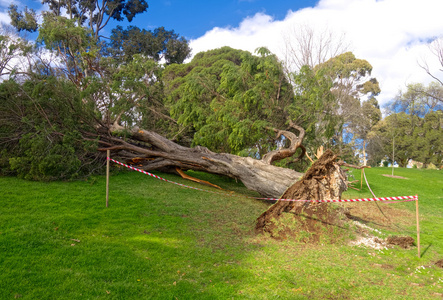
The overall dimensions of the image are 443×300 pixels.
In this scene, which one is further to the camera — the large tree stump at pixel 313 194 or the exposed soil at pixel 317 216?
the large tree stump at pixel 313 194

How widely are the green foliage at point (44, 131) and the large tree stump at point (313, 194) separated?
17.8 ft

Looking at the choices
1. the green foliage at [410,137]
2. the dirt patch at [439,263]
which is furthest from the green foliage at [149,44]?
the dirt patch at [439,263]

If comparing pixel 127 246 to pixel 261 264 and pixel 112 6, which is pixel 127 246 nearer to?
pixel 261 264

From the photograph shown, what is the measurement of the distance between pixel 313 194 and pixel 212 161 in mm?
4197

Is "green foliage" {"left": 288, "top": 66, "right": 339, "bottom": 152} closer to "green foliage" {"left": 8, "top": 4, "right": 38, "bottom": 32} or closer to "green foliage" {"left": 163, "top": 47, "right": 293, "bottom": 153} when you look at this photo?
"green foliage" {"left": 163, "top": 47, "right": 293, "bottom": 153}

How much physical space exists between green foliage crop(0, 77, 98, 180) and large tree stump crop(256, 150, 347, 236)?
542 cm

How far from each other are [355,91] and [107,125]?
25979 mm

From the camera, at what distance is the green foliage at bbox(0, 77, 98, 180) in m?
8.19

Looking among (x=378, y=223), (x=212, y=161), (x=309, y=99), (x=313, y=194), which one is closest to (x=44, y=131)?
(x=212, y=161)

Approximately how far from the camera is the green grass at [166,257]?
3.94 meters

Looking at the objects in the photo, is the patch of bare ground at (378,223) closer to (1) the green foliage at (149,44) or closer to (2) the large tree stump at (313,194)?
(2) the large tree stump at (313,194)

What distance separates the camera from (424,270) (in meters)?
5.14

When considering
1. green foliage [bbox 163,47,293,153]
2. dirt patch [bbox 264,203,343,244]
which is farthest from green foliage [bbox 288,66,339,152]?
dirt patch [bbox 264,203,343,244]

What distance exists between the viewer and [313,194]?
703 centimetres
